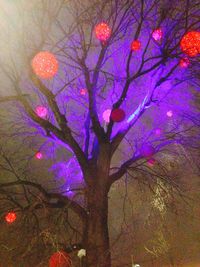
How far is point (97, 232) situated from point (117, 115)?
272 cm

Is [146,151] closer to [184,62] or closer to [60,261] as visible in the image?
[184,62]

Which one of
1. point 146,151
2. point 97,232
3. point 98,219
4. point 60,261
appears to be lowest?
point 60,261

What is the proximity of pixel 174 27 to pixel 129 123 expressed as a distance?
2.47 metres

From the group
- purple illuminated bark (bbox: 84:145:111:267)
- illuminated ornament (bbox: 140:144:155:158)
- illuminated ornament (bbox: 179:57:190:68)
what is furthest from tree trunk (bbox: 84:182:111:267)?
illuminated ornament (bbox: 179:57:190:68)

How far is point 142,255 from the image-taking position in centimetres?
1809

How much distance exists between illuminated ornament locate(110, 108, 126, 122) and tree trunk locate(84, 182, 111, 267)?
1.68 metres

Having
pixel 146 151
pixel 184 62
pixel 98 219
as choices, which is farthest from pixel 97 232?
pixel 184 62

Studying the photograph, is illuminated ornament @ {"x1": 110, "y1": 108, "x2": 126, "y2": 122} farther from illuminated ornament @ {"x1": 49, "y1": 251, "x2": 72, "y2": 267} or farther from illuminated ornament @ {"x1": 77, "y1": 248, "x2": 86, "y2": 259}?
illuminated ornament @ {"x1": 49, "y1": 251, "x2": 72, "y2": 267}

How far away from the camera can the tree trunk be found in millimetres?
7801

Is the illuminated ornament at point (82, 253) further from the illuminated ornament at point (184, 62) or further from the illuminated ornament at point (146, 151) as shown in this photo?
the illuminated ornament at point (184, 62)

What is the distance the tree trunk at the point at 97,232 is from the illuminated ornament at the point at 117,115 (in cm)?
168

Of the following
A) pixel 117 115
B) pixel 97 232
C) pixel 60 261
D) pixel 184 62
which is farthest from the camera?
pixel 117 115

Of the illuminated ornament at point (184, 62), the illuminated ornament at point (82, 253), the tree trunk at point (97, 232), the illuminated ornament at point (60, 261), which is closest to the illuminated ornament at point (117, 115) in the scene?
the tree trunk at point (97, 232)

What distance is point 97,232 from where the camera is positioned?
7.96 meters
